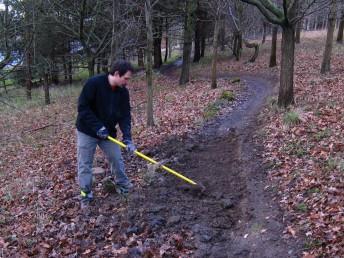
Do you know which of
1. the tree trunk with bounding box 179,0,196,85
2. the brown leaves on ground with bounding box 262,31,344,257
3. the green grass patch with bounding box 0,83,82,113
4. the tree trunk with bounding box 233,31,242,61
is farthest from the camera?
the tree trunk with bounding box 233,31,242,61

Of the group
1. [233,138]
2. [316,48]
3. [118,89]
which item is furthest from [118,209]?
[316,48]

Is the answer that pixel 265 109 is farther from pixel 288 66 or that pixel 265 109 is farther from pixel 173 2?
pixel 173 2

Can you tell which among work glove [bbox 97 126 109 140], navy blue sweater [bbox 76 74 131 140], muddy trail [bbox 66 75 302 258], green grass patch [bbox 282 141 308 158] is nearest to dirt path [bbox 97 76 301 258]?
muddy trail [bbox 66 75 302 258]

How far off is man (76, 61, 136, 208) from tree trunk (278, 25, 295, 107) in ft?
20.6

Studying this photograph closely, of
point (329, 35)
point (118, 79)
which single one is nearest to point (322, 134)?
point (118, 79)

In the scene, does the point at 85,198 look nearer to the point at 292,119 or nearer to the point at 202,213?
the point at 202,213

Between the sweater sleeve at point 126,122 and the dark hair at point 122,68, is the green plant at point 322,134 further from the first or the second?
the dark hair at point 122,68

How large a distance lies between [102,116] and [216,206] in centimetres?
237

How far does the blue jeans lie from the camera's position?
6512mm

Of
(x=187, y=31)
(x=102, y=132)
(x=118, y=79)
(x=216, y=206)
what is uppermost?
(x=187, y=31)

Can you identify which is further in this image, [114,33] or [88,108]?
[114,33]

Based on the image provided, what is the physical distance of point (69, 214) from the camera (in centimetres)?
670

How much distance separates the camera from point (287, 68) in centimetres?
1139

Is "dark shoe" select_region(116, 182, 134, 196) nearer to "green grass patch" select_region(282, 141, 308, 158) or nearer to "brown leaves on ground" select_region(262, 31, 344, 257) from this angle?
"brown leaves on ground" select_region(262, 31, 344, 257)
